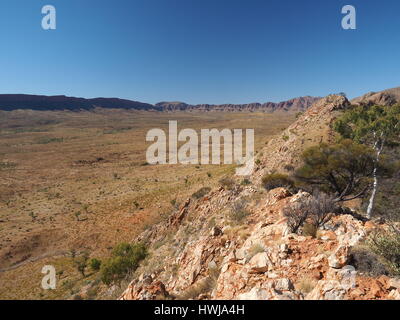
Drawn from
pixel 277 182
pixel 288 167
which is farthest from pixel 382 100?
pixel 277 182

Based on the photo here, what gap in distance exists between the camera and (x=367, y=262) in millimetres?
4645

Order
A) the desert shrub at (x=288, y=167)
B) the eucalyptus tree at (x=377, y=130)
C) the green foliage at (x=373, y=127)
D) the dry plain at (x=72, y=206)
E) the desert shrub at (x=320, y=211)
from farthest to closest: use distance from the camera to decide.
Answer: the dry plain at (x=72, y=206) → the desert shrub at (x=288, y=167) → the green foliage at (x=373, y=127) → the eucalyptus tree at (x=377, y=130) → the desert shrub at (x=320, y=211)

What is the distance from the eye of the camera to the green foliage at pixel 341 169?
508 inches

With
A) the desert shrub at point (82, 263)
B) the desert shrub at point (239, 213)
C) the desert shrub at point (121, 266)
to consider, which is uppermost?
the desert shrub at point (239, 213)

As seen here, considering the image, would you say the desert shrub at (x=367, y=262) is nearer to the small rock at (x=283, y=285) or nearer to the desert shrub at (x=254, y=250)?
the small rock at (x=283, y=285)

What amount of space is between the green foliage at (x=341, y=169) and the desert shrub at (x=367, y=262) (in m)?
8.67

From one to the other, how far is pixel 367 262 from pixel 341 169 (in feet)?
31.7

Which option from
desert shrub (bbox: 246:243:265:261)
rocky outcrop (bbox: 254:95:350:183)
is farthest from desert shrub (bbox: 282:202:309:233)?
rocky outcrop (bbox: 254:95:350:183)

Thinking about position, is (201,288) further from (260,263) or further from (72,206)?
(72,206)

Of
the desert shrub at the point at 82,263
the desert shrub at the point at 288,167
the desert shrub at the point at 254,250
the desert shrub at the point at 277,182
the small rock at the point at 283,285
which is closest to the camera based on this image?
the small rock at the point at 283,285

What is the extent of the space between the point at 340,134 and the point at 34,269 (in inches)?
1079

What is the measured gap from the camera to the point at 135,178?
44.7 meters

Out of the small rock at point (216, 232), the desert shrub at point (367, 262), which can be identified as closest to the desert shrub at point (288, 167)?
the small rock at point (216, 232)
